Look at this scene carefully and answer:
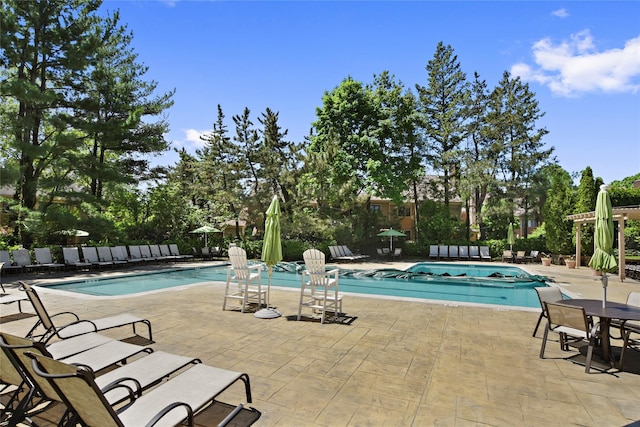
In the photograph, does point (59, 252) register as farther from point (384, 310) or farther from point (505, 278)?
point (505, 278)

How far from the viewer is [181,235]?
21.9m

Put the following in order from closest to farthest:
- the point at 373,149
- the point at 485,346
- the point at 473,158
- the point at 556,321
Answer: the point at 556,321 < the point at 485,346 < the point at 373,149 < the point at 473,158

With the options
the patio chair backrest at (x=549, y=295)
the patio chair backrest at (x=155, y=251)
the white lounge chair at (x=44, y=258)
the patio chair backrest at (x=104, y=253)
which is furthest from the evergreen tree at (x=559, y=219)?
the white lounge chair at (x=44, y=258)

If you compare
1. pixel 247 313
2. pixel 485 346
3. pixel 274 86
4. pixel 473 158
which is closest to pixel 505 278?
pixel 485 346

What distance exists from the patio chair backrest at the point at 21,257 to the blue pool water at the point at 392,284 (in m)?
2.96

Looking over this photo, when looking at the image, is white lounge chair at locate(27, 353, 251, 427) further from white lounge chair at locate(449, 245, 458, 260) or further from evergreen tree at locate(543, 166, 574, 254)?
evergreen tree at locate(543, 166, 574, 254)

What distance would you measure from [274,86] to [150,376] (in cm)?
1359

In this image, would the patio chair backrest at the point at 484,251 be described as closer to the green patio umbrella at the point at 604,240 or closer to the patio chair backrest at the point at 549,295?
the patio chair backrest at the point at 549,295

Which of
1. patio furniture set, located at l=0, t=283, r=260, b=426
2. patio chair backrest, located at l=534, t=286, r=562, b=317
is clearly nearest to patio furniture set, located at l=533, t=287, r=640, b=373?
patio chair backrest, located at l=534, t=286, r=562, b=317

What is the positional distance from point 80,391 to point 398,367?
3.21m

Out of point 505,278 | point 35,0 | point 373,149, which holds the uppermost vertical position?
point 35,0

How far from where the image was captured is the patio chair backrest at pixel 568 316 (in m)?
4.14

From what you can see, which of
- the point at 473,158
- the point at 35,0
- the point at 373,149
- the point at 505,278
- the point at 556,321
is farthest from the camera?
the point at 473,158

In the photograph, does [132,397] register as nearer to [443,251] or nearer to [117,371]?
[117,371]
